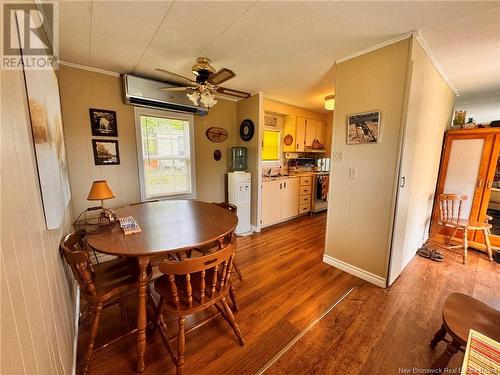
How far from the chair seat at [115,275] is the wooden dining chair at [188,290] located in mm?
211

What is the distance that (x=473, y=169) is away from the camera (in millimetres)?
2855

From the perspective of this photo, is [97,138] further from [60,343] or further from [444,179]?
[444,179]

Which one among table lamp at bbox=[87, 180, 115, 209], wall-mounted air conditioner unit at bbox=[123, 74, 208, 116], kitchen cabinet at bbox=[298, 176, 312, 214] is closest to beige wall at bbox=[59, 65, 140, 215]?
wall-mounted air conditioner unit at bbox=[123, 74, 208, 116]

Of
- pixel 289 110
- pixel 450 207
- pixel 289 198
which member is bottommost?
pixel 289 198

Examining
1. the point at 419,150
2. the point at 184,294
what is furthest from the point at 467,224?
the point at 184,294

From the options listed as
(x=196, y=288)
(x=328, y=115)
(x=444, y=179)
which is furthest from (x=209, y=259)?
(x=328, y=115)

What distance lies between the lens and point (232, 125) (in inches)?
145

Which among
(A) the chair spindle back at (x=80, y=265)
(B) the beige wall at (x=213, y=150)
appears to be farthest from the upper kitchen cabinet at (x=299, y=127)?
(A) the chair spindle back at (x=80, y=265)

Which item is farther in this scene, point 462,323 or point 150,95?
point 150,95

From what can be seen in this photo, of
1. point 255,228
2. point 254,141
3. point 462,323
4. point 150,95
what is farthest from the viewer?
point 255,228

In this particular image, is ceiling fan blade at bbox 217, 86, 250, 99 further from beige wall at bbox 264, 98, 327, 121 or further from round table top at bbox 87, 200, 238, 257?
round table top at bbox 87, 200, 238, 257

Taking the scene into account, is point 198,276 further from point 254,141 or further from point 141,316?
point 254,141

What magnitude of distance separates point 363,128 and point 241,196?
6.75 feet

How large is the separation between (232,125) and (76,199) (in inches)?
97.5
